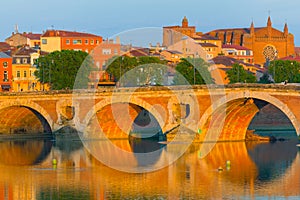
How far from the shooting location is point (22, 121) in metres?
91.6

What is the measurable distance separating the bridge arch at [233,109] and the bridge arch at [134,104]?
3439 millimetres

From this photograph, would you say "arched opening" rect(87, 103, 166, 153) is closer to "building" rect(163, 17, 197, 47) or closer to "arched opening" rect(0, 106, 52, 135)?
"arched opening" rect(0, 106, 52, 135)

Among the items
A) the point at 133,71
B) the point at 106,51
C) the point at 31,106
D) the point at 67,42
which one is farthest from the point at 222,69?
the point at 31,106

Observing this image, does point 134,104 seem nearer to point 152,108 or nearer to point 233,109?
point 152,108

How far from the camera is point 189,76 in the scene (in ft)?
356

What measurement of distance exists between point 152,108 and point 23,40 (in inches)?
2261

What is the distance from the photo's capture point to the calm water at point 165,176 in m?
56.2

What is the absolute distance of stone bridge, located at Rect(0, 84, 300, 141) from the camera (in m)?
76.3

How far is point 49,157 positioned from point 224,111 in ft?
48.2

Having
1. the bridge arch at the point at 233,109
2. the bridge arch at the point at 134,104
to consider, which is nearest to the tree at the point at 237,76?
the bridge arch at the point at 233,109

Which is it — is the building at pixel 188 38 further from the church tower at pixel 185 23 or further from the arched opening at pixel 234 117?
the arched opening at pixel 234 117

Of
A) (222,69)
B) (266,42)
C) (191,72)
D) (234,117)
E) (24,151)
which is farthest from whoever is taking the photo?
(266,42)

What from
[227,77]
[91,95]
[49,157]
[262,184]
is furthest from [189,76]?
[262,184]

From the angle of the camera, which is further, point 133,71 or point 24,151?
point 133,71
